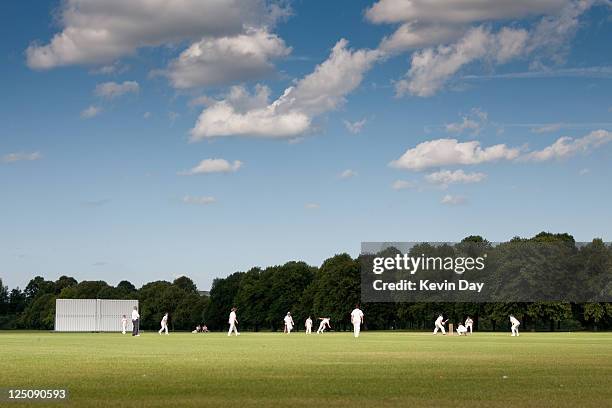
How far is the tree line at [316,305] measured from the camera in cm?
11331

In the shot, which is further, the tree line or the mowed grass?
the tree line

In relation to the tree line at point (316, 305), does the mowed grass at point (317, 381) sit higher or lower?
lower

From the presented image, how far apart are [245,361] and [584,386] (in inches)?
455

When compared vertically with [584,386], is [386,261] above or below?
above

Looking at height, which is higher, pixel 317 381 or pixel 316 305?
pixel 316 305

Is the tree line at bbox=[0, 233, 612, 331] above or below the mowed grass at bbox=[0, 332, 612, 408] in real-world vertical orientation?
above

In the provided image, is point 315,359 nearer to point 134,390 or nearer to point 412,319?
point 134,390

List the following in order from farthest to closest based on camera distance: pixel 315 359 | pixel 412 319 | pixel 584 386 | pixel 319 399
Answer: pixel 412 319 < pixel 315 359 < pixel 584 386 < pixel 319 399

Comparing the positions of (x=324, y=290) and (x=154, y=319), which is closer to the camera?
(x=324, y=290)

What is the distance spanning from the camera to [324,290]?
136m

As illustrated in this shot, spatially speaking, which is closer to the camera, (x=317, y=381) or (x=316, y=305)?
(x=317, y=381)

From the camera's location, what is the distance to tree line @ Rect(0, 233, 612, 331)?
372 feet

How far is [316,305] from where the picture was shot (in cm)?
13550

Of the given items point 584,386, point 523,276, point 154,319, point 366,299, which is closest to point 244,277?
point 154,319
